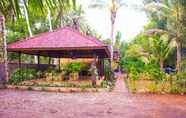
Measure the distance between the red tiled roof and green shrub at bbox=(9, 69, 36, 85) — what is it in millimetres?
1631

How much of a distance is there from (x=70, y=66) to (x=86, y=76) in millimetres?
2508

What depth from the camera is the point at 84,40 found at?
17.7m

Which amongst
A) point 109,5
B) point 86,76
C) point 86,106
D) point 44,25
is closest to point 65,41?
point 86,76

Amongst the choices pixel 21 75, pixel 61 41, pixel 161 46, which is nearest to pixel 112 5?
pixel 161 46

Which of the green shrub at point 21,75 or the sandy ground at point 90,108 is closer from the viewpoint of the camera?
the sandy ground at point 90,108

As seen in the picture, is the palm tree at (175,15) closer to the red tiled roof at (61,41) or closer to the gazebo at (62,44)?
the gazebo at (62,44)

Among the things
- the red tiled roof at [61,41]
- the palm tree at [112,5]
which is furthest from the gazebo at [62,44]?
the palm tree at [112,5]

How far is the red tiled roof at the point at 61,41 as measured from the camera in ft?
56.5

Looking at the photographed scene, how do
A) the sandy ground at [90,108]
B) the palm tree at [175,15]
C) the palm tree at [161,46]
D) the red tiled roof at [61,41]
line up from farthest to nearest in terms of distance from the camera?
1. the palm tree at [161,46]
2. the palm tree at [175,15]
3. the red tiled roof at [61,41]
4. the sandy ground at [90,108]

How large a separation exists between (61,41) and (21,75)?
3134 mm

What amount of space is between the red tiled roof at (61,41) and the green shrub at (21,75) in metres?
1.63

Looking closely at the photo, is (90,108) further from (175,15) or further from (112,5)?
(112,5)

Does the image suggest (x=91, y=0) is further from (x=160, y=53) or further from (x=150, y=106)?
(x=150, y=106)

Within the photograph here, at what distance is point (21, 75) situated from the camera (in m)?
18.5
